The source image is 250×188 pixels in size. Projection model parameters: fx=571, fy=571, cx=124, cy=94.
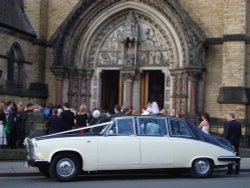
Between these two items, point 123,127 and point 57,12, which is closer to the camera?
point 123,127

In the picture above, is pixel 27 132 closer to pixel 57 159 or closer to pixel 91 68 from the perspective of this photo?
pixel 57 159

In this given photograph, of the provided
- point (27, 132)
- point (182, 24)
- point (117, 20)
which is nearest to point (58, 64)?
point (117, 20)

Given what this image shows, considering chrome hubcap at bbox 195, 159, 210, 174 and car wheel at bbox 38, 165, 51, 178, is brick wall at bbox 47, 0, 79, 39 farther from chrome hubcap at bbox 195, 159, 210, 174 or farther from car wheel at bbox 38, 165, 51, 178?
chrome hubcap at bbox 195, 159, 210, 174

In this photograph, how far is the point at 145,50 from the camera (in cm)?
2584

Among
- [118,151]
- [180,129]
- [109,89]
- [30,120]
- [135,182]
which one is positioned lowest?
[135,182]

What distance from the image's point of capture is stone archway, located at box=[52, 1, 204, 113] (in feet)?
80.1

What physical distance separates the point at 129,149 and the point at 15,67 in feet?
44.8

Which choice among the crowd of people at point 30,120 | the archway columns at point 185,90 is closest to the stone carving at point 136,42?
the archway columns at point 185,90

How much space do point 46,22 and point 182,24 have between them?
6939mm

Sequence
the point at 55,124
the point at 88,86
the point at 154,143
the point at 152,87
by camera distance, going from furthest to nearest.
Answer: the point at 152,87, the point at 88,86, the point at 55,124, the point at 154,143

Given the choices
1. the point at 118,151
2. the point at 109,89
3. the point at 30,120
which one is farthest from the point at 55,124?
the point at 109,89

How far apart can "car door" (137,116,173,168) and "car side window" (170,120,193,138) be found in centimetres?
21

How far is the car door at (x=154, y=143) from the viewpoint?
44.4 feet

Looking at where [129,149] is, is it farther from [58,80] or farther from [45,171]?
[58,80]
